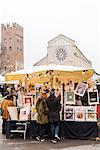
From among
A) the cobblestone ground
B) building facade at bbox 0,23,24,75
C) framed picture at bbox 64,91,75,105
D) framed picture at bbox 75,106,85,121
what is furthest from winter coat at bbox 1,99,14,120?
building facade at bbox 0,23,24,75

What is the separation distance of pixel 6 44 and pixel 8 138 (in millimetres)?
108844

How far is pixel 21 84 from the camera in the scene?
16875 mm

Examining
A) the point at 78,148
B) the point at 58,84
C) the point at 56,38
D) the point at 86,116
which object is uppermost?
the point at 56,38

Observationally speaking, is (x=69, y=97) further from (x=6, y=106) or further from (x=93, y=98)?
(x=6, y=106)

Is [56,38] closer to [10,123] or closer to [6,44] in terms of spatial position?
[6,44]

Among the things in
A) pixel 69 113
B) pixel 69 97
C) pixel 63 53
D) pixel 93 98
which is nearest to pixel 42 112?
pixel 69 113

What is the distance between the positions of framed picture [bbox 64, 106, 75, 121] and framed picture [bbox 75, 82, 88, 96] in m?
0.63

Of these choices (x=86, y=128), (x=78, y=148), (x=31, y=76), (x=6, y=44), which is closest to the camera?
(x=78, y=148)

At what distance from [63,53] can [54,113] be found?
8048 centimetres

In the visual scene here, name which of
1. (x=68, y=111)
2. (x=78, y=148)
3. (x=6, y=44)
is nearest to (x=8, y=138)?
(x=68, y=111)

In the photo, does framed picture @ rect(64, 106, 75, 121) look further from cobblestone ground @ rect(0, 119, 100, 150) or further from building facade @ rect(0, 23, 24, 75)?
building facade @ rect(0, 23, 24, 75)

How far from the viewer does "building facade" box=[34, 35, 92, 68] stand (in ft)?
304

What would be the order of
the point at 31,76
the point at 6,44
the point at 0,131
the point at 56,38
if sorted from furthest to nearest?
the point at 6,44
the point at 56,38
the point at 0,131
the point at 31,76

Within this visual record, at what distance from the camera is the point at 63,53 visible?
93.7 metres
